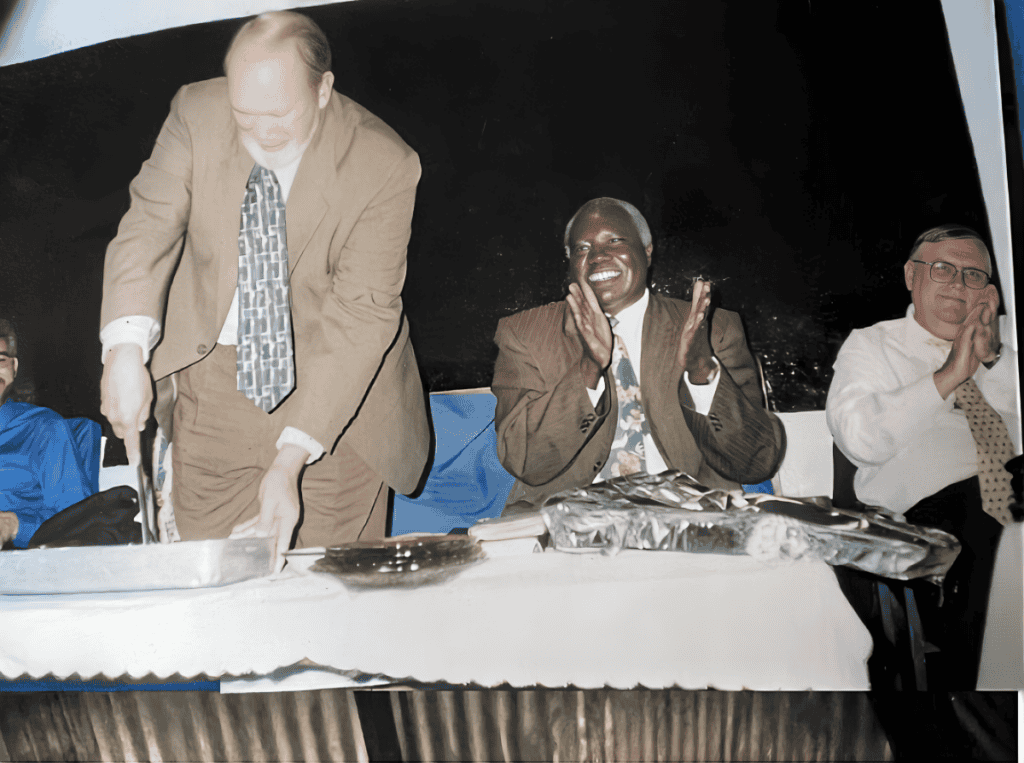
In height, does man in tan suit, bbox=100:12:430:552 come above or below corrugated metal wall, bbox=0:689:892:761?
above

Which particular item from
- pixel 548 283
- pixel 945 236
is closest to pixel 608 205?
pixel 548 283

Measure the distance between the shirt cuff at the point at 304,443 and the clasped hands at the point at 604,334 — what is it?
98 cm

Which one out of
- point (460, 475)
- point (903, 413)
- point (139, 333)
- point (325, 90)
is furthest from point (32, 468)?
point (903, 413)

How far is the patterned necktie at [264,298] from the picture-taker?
2.59m

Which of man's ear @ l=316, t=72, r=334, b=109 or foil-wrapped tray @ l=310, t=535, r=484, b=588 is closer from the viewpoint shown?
foil-wrapped tray @ l=310, t=535, r=484, b=588

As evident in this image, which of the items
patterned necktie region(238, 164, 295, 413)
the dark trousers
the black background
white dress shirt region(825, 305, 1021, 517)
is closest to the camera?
the dark trousers

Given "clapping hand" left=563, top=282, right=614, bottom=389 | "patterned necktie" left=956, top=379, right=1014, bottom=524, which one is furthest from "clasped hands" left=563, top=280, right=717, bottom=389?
"patterned necktie" left=956, top=379, right=1014, bottom=524

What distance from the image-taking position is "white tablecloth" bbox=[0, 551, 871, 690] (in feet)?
7.39

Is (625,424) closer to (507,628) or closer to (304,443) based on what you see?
(507,628)

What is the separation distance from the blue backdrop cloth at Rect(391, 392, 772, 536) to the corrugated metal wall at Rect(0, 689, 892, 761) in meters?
0.57

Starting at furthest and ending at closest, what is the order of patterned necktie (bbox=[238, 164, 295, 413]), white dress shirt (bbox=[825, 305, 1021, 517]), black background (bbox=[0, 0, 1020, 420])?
patterned necktie (bbox=[238, 164, 295, 413]) < black background (bbox=[0, 0, 1020, 420]) < white dress shirt (bbox=[825, 305, 1021, 517])

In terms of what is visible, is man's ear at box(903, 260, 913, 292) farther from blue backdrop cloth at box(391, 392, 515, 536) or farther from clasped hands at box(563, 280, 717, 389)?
blue backdrop cloth at box(391, 392, 515, 536)

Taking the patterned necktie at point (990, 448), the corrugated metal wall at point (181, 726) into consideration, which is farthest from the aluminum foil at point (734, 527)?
the corrugated metal wall at point (181, 726)

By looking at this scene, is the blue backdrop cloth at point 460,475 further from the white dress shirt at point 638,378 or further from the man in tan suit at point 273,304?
the white dress shirt at point 638,378
